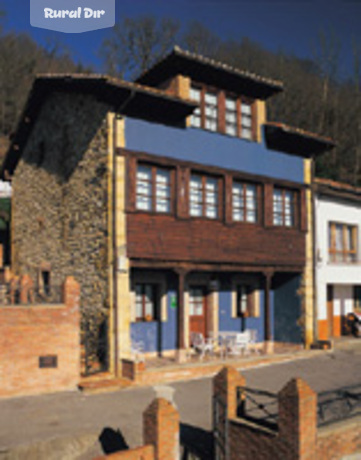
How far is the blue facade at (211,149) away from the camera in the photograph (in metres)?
14.1

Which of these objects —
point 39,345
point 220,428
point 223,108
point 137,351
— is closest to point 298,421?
point 220,428

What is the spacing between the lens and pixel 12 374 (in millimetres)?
11211

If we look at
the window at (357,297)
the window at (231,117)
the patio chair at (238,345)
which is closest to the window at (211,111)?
the window at (231,117)

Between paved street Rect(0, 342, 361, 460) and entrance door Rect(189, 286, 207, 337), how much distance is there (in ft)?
9.78

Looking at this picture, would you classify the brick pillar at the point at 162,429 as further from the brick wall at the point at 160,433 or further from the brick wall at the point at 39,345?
the brick wall at the point at 39,345

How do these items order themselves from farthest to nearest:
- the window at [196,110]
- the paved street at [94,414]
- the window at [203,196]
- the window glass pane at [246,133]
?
the window glass pane at [246,133]
the window at [196,110]
the window at [203,196]
the paved street at [94,414]

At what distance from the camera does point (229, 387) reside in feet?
28.3

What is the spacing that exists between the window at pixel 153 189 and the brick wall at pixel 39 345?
3412 mm

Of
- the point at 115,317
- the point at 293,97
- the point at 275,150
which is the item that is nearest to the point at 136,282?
the point at 115,317

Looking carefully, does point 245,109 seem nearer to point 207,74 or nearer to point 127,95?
point 207,74

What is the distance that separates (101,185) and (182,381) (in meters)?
5.71

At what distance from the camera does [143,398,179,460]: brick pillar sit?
7531 millimetres

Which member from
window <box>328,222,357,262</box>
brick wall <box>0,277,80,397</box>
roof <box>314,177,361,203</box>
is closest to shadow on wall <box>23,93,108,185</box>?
brick wall <box>0,277,80,397</box>

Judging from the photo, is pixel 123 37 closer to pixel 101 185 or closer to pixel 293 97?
pixel 293 97
